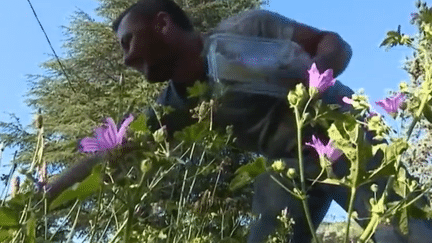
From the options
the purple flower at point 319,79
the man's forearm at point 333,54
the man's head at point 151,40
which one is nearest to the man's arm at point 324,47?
the man's forearm at point 333,54

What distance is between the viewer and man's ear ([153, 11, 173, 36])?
1.69 m

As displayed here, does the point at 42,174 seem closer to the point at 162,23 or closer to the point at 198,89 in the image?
the point at 198,89

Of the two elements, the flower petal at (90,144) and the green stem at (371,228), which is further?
the flower petal at (90,144)

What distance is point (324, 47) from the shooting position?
5.12 feet

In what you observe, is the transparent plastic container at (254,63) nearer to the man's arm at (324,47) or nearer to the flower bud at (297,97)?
the man's arm at (324,47)

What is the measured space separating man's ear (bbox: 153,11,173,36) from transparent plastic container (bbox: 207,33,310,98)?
0.40ft

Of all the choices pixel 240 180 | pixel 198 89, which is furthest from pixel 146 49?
pixel 240 180

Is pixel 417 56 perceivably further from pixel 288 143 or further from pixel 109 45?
pixel 109 45

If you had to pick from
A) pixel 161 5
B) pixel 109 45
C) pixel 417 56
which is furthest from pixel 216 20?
pixel 417 56

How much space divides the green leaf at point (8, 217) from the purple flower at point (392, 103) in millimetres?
390

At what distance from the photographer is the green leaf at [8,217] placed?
2.39ft

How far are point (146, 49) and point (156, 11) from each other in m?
0.13

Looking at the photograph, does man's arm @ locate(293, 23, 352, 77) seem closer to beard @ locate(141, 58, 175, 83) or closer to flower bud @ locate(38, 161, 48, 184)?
beard @ locate(141, 58, 175, 83)

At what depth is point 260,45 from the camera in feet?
5.14
